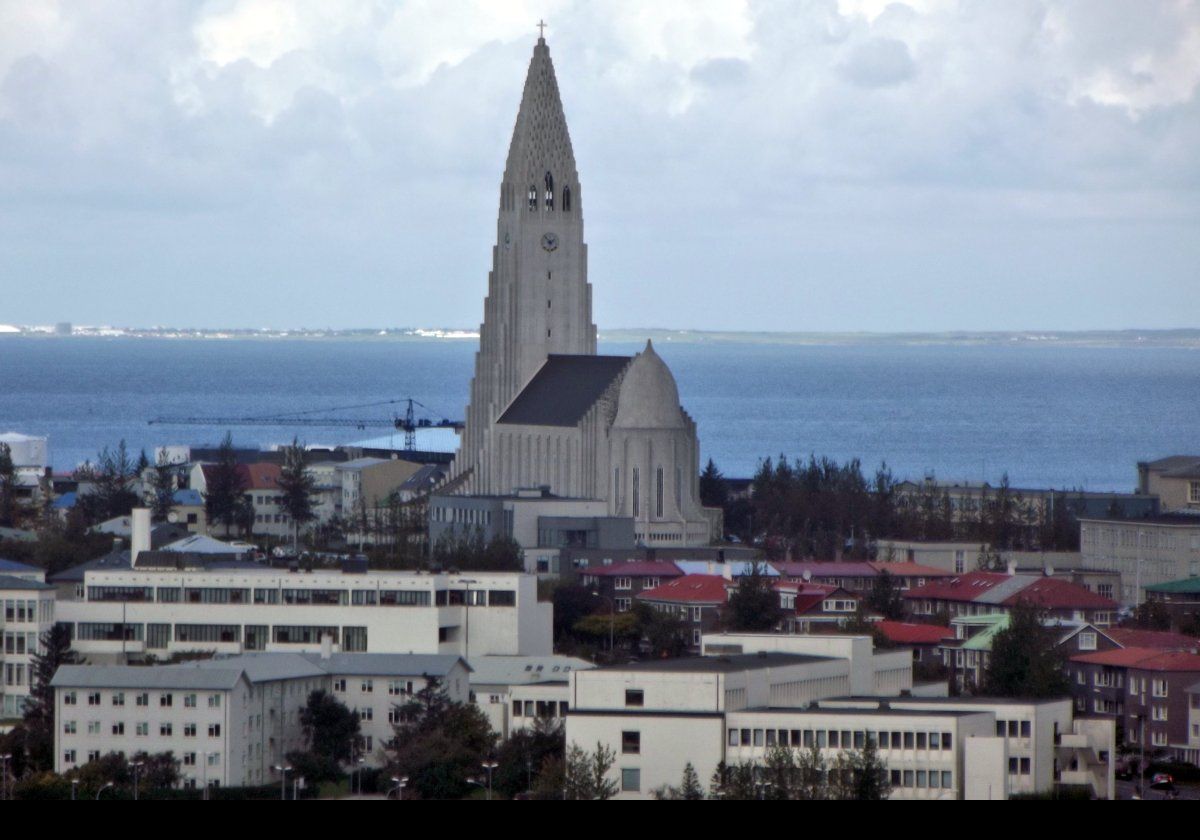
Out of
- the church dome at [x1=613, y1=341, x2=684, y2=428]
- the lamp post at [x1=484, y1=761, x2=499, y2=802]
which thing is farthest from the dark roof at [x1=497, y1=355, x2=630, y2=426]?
the lamp post at [x1=484, y1=761, x2=499, y2=802]

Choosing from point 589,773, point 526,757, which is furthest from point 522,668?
point 589,773

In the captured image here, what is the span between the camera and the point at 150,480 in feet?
281

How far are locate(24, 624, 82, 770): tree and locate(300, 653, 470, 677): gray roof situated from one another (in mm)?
4427

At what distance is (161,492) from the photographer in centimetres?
8350

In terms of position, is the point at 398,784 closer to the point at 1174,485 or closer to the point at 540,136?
the point at 1174,485

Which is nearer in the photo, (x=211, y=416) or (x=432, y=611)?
(x=432, y=611)

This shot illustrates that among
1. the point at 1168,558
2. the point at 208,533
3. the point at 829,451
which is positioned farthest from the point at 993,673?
the point at 829,451

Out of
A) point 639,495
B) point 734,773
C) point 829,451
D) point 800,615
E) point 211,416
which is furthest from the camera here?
point 211,416

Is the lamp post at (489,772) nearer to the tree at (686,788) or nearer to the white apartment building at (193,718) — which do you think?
the tree at (686,788)

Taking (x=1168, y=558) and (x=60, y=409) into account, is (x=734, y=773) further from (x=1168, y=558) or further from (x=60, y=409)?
(x=60, y=409)

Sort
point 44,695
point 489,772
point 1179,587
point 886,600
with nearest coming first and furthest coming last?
point 489,772 < point 44,695 < point 886,600 < point 1179,587

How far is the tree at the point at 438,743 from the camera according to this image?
115 feet

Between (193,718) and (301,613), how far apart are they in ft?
32.0

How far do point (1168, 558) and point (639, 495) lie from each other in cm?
1777
